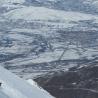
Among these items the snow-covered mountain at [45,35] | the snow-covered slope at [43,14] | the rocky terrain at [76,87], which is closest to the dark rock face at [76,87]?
the rocky terrain at [76,87]

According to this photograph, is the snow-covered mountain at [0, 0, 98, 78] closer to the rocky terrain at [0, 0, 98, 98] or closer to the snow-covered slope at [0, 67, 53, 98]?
the rocky terrain at [0, 0, 98, 98]

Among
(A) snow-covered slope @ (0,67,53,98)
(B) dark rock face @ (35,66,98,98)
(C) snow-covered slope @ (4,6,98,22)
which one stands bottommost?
(C) snow-covered slope @ (4,6,98,22)

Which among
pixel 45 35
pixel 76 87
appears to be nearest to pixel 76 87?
pixel 76 87

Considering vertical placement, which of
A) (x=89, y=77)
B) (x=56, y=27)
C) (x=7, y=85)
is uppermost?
(x=7, y=85)

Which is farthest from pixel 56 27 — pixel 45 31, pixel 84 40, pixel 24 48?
pixel 24 48

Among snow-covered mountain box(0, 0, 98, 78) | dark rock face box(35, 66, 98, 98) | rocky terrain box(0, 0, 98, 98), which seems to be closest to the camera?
dark rock face box(35, 66, 98, 98)

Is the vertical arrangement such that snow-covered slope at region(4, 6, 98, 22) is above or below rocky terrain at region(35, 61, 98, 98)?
below

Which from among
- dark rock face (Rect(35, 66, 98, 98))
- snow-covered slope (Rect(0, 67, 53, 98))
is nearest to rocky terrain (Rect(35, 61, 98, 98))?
dark rock face (Rect(35, 66, 98, 98))

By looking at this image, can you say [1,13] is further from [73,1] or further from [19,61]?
[19,61]
